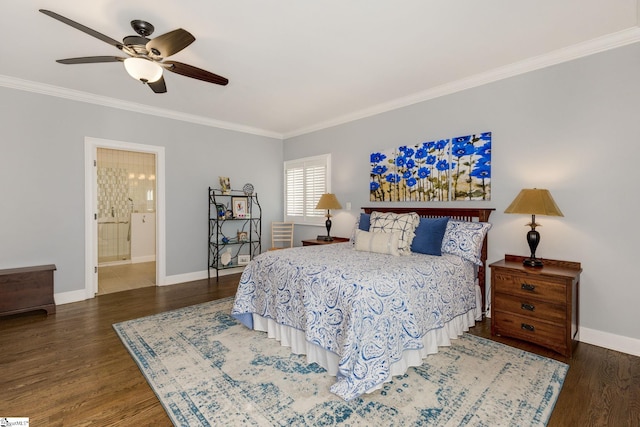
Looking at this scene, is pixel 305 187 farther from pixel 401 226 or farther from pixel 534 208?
pixel 534 208

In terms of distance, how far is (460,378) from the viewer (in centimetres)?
223

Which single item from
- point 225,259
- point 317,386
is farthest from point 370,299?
point 225,259

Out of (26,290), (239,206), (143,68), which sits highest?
(143,68)

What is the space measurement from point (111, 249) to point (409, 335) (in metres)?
6.96

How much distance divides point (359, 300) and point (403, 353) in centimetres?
61

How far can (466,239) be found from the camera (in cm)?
320

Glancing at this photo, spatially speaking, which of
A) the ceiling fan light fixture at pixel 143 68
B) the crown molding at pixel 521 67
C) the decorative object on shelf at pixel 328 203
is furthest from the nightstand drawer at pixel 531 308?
the ceiling fan light fixture at pixel 143 68

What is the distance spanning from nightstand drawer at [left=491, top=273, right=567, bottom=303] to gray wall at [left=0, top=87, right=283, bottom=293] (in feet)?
14.4

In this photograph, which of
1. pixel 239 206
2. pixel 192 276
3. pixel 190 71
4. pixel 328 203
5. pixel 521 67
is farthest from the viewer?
pixel 239 206

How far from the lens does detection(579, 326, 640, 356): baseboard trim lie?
260 centimetres

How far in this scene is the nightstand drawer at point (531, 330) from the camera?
257cm

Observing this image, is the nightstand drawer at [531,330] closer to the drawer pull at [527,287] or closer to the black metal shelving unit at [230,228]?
the drawer pull at [527,287]

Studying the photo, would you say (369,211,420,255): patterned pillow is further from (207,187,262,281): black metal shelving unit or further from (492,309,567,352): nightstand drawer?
(207,187,262,281): black metal shelving unit

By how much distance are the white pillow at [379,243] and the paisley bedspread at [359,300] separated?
0.14m
